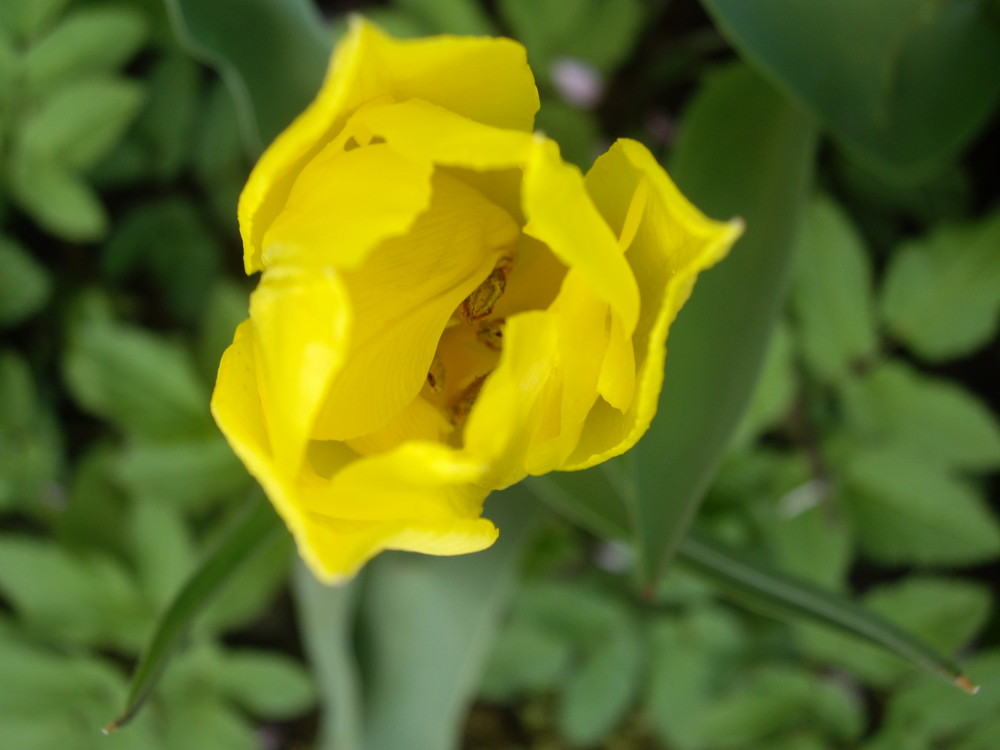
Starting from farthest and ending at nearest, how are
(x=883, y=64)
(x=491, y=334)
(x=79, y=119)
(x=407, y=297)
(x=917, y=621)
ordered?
(x=917, y=621) < (x=79, y=119) < (x=883, y=64) < (x=491, y=334) < (x=407, y=297)

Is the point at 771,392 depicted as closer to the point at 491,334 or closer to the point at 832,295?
the point at 832,295

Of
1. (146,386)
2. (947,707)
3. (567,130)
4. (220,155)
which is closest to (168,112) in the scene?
(220,155)

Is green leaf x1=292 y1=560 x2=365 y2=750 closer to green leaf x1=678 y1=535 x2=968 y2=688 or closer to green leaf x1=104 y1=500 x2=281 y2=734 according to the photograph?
green leaf x1=104 y1=500 x2=281 y2=734

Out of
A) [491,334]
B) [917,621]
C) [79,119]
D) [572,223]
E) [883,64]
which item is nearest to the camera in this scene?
[572,223]

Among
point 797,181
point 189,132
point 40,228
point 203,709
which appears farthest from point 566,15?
point 203,709

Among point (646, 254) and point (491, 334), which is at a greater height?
point (646, 254)

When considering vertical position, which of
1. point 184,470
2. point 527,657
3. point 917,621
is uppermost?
point 184,470

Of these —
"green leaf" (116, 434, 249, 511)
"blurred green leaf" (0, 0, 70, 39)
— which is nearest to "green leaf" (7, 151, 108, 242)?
"blurred green leaf" (0, 0, 70, 39)
